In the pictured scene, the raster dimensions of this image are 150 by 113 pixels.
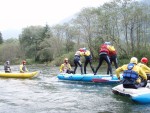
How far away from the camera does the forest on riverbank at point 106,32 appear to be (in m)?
36.6

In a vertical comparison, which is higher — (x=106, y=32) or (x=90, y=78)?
(x=106, y=32)

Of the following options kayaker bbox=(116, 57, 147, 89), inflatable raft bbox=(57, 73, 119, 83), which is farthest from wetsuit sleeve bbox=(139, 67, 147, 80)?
inflatable raft bbox=(57, 73, 119, 83)

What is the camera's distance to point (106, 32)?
133ft

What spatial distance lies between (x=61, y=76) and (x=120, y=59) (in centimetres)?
2243

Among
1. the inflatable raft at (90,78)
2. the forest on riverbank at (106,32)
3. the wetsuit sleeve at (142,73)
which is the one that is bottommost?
the inflatable raft at (90,78)

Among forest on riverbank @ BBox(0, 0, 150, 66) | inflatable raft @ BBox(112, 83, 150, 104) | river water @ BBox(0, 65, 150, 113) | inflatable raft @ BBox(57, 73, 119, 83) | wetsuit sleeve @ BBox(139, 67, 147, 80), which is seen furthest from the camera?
forest on riverbank @ BBox(0, 0, 150, 66)

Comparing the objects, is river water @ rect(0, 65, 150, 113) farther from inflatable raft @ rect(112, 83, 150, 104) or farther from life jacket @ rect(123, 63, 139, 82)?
life jacket @ rect(123, 63, 139, 82)

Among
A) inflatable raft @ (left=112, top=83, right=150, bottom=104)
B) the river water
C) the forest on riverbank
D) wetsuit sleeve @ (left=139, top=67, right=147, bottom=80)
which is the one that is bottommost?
the river water

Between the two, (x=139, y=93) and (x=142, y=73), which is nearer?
(x=139, y=93)

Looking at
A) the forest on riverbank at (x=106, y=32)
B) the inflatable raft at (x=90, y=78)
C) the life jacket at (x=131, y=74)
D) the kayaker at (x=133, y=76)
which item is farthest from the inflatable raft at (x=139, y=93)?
the forest on riverbank at (x=106, y=32)

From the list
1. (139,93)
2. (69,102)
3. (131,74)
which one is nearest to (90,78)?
(69,102)

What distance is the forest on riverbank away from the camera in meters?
36.6

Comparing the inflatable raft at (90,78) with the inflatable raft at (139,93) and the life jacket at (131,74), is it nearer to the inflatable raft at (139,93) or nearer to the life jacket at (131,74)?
the inflatable raft at (139,93)

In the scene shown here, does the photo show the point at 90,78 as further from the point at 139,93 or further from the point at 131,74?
the point at 139,93
